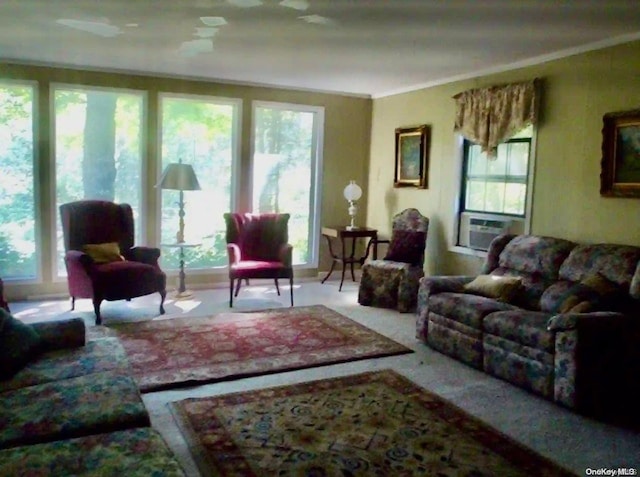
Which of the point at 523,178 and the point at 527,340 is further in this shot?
the point at 523,178

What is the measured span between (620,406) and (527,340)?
0.62 meters

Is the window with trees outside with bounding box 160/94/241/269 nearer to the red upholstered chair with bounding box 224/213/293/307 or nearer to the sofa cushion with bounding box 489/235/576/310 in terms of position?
the red upholstered chair with bounding box 224/213/293/307

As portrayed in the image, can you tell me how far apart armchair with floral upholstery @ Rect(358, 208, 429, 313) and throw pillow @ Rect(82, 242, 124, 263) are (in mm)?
2463

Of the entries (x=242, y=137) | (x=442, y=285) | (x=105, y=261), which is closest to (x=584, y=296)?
(x=442, y=285)

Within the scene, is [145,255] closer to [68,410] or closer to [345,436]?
[345,436]

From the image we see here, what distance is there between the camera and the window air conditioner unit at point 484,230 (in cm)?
527

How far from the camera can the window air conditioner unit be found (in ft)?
17.3

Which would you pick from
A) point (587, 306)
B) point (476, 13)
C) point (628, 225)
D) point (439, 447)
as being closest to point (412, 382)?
point (439, 447)

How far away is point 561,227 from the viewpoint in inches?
183

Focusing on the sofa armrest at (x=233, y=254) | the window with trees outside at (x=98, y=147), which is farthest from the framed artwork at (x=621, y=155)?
the window with trees outside at (x=98, y=147)

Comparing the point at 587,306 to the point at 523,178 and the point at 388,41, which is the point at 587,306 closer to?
the point at 523,178

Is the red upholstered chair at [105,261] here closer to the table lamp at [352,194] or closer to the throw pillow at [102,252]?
the throw pillow at [102,252]

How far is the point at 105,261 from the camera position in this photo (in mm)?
5105

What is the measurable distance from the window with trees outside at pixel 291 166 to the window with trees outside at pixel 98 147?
1363 mm
